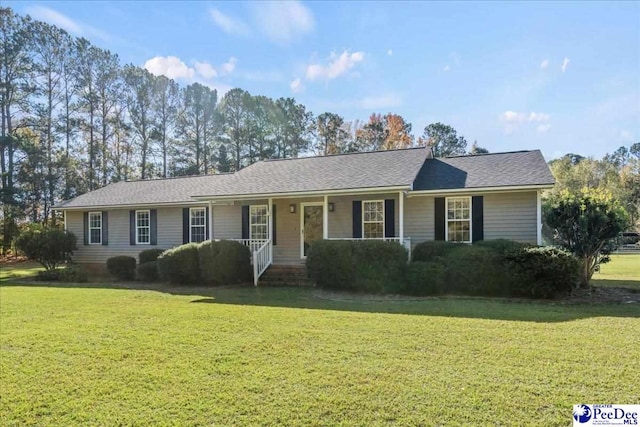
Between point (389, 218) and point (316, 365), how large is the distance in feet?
29.0

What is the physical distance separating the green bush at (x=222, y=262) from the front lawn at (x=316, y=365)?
458 centimetres

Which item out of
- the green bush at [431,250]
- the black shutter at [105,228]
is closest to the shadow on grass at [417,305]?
the green bush at [431,250]

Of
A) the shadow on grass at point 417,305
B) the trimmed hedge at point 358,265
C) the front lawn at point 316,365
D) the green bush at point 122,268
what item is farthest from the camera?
the green bush at point 122,268

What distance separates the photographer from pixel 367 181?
12492 millimetres

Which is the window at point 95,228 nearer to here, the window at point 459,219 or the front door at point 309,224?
the front door at point 309,224

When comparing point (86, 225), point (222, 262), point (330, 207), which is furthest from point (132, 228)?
point (330, 207)

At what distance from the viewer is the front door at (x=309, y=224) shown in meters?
14.2

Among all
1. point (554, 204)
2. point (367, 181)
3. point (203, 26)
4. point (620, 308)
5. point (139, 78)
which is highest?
point (139, 78)

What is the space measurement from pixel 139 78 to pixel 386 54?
2597 cm

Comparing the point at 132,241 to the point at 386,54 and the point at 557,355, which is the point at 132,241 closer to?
the point at 386,54

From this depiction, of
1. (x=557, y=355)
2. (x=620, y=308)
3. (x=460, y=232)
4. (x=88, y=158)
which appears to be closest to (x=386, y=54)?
(x=460, y=232)

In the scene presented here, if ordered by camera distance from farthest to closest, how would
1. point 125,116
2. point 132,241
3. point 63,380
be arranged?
point 125,116 < point 132,241 < point 63,380

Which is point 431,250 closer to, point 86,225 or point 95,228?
point 95,228

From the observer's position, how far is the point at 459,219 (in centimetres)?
1240
